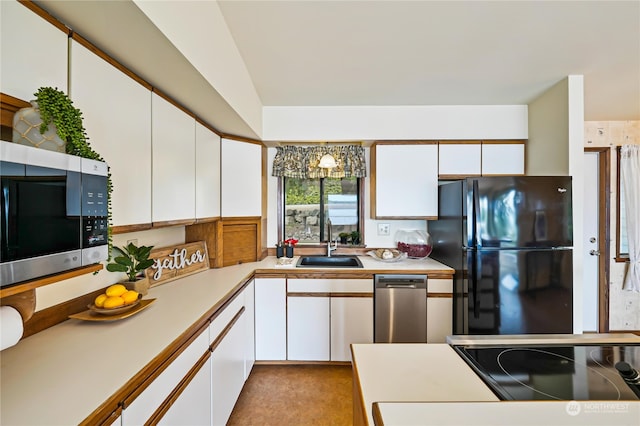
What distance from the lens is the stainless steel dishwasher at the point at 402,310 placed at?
7.68 ft

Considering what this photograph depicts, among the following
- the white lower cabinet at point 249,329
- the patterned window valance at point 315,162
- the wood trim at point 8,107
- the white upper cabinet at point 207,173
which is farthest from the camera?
the patterned window valance at point 315,162

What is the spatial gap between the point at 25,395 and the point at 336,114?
2656 millimetres

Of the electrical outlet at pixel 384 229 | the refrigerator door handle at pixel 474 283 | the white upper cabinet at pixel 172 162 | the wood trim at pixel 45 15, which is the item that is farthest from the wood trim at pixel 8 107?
the electrical outlet at pixel 384 229

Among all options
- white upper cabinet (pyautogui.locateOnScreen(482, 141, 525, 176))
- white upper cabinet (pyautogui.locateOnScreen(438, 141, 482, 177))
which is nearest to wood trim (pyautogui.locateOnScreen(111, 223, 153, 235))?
white upper cabinet (pyautogui.locateOnScreen(438, 141, 482, 177))

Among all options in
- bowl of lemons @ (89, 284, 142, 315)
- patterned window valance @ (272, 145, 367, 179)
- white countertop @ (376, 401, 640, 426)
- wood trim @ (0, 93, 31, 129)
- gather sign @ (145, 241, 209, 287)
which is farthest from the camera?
patterned window valance @ (272, 145, 367, 179)

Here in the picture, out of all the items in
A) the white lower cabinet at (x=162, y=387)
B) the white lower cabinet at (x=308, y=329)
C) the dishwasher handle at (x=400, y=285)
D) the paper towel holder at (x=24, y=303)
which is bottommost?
the white lower cabinet at (x=308, y=329)

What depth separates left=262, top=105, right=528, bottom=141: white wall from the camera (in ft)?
8.66

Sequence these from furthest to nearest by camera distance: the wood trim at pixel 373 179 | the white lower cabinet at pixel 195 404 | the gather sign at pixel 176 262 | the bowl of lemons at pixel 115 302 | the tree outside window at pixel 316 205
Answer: the tree outside window at pixel 316 205
the wood trim at pixel 373 179
the gather sign at pixel 176 262
the bowl of lemons at pixel 115 302
the white lower cabinet at pixel 195 404

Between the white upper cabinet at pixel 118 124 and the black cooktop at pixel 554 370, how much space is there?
161 centimetres

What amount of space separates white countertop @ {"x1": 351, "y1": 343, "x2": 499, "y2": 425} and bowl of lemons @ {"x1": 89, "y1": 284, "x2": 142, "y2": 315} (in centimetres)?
111

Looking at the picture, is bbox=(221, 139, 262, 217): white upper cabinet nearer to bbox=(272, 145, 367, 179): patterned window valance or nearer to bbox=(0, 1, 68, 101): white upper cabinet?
bbox=(272, 145, 367, 179): patterned window valance

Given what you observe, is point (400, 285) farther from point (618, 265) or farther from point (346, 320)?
point (618, 265)

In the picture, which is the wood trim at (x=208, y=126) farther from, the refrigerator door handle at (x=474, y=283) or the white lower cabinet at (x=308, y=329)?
the refrigerator door handle at (x=474, y=283)

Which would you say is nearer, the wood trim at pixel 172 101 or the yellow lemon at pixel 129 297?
the yellow lemon at pixel 129 297
